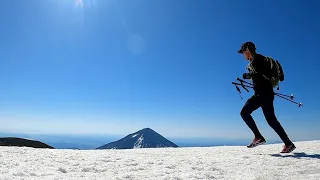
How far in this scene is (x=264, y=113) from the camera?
816 cm

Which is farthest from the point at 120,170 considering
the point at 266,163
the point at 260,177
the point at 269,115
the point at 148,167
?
the point at 269,115

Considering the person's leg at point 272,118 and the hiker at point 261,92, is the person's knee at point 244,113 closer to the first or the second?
the hiker at point 261,92

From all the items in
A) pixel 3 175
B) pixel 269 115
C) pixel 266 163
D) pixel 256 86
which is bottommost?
pixel 3 175

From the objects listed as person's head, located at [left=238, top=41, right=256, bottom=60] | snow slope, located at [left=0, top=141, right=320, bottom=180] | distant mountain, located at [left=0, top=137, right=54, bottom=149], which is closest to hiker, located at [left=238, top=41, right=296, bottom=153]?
person's head, located at [left=238, top=41, right=256, bottom=60]

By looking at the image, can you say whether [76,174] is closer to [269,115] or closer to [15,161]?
[15,161]

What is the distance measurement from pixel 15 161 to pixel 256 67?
6.50 m

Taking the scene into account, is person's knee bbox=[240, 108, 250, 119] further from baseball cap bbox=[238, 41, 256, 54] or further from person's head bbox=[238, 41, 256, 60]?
baseball cap bbox=[238, 41, 256, 54]

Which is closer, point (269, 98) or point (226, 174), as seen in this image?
point (226, 174)

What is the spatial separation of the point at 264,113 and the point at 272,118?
252mm

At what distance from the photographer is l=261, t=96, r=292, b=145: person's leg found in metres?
7.94

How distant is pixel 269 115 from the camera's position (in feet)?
26.5

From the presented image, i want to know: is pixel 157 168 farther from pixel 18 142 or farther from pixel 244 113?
pixel 18 142

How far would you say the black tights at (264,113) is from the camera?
26.2 ft

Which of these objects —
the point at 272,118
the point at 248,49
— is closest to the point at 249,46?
the point at 248,49
